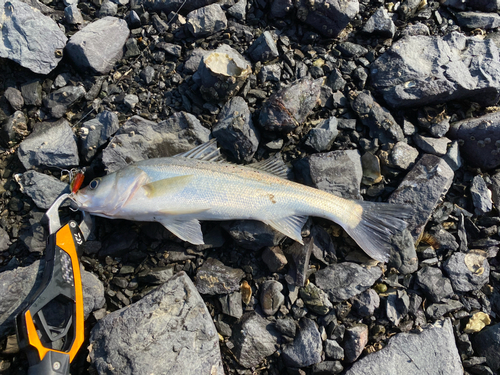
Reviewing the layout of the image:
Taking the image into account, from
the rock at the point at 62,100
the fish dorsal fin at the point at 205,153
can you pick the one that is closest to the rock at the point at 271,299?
the fish dorsal fin at the point at 205,153

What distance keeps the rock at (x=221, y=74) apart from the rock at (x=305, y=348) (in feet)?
11.4

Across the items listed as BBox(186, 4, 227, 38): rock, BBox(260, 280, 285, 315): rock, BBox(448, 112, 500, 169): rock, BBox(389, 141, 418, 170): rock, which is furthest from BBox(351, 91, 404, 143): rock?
BBox(260, 280, 285, 315): rock

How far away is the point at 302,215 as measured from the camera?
4.38 meters

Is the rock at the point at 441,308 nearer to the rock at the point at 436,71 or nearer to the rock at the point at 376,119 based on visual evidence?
the rock at the point at 376,119

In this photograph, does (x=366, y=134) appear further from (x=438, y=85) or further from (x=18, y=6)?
(x=18, y=6)

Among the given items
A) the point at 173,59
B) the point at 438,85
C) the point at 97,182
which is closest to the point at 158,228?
the point at 97,182

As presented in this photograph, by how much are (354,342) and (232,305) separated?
1678mm

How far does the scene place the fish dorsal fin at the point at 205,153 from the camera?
14.7ft

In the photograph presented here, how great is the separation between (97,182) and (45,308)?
164 centimetres

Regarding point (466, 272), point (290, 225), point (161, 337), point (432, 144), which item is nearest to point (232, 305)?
point (161, 337)

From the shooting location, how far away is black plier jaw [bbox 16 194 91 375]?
10.8 ft

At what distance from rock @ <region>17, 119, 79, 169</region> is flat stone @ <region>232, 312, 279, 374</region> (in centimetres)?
332

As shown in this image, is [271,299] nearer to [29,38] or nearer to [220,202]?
[220,202]

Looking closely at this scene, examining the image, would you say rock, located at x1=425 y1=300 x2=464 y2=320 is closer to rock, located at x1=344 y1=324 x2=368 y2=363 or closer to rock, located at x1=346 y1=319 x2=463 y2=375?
rock, located at x1=346 y1=319 x2=463 y2=375
